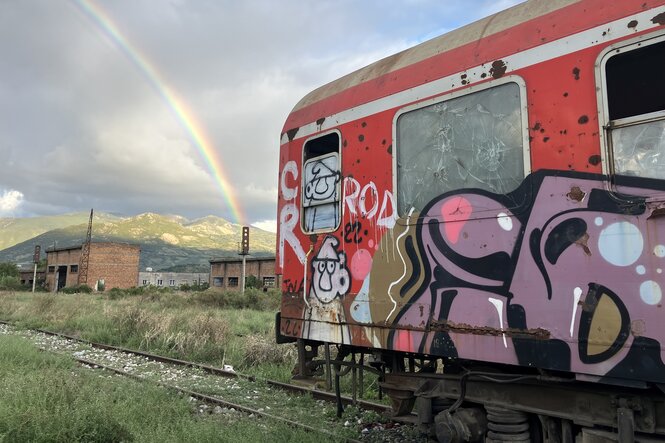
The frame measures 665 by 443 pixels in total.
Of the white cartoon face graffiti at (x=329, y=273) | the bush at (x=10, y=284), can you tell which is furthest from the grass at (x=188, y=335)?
the bush at (x=10, y=284)

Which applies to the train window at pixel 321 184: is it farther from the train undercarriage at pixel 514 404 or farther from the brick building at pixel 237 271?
the brick building at pixel 237 271

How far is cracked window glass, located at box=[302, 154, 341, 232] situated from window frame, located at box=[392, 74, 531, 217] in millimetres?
736

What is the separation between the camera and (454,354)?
341 cm

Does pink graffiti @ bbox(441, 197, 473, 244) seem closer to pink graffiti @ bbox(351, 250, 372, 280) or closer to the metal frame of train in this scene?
the metal frame of train

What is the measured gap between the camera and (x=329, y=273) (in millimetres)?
4496

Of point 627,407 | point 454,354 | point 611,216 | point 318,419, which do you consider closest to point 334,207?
point 454,354

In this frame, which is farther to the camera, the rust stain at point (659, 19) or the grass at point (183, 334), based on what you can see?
the grass at point (183, 334)

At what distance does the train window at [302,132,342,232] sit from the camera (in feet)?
15.0

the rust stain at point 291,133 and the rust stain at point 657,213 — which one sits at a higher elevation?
the rust stain at point 291,133

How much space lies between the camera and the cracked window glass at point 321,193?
4.56 meters

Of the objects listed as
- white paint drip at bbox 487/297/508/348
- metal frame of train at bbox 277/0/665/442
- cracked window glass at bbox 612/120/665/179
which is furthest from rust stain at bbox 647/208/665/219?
white paint drip at bbox 487/297/508/348

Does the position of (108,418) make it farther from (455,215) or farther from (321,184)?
(455,215)

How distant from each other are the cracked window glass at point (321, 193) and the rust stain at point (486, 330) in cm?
145

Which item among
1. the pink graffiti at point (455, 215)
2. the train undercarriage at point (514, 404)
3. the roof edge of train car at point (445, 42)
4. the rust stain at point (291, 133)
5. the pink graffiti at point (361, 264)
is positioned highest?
the roof edge of train car at point (445, 42)
